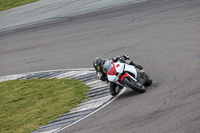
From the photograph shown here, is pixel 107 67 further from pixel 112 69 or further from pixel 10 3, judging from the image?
pixel 10 3

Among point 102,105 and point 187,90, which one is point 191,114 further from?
point 102,105

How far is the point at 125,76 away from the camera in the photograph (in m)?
11.1

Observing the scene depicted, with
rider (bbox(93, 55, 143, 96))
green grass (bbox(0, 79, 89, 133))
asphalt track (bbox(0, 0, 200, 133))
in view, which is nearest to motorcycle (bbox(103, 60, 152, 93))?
rider (bbox(93, 55, 143, 96))

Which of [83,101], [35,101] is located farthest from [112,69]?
[35,101]

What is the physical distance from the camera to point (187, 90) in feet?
33.7

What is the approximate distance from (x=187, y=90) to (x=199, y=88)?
29cm

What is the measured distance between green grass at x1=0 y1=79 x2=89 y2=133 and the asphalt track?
4.72ft

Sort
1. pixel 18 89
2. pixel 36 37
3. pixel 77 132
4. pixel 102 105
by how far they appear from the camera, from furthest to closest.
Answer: pixel 36 37 → pixel 18 89 → pixel 102 105 → pixel 77 132

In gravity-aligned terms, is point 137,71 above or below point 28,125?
above

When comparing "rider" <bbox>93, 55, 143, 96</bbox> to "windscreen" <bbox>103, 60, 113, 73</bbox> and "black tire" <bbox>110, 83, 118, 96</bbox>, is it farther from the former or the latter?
"windscreen" <bbox>103, 60, 113, 73</bbox>

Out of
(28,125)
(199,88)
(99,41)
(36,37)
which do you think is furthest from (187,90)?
(36,37)

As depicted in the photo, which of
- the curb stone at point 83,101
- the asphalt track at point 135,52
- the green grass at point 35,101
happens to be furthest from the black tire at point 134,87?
the green grass at point 35,101

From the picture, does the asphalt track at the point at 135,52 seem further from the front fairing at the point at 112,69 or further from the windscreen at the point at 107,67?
the windscreen at the point at 107,67

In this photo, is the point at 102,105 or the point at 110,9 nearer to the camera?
the point at 102,105
